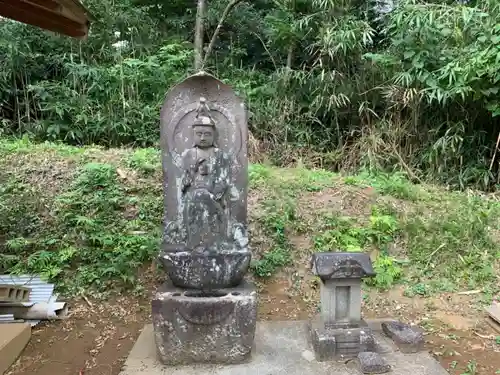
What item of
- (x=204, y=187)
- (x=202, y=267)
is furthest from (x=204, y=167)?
(x=202, y=267)

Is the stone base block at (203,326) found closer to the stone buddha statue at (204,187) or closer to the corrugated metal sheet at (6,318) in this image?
the stone buddha statue at (204,187)

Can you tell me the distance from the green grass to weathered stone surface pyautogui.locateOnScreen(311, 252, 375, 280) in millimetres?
1574

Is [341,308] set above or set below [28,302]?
above

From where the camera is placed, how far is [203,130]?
349 cm

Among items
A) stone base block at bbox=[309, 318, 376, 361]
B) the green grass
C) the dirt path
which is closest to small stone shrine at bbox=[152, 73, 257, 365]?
stone base block at bbox=[309, 318, 376, 361]

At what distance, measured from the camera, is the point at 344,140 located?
7852 mm

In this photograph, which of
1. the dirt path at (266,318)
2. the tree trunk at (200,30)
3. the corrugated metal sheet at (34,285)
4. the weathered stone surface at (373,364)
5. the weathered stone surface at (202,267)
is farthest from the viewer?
the tree trunk at (200,30)

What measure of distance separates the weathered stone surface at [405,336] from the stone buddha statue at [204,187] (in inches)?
60.9

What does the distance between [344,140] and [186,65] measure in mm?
3131

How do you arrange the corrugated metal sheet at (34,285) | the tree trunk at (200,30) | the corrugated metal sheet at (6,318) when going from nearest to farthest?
the corrugated metal sheet at (6,318), the corrugated metal sheet at (34,285), the tree trunk at (200,30)

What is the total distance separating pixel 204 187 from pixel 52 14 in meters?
1.69

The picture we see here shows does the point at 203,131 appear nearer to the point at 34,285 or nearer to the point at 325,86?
the point at 34,285

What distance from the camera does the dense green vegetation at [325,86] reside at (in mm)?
6961

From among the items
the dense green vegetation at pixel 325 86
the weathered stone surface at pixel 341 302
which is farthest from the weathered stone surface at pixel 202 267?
the dense green vegetation at pixel 325 86
